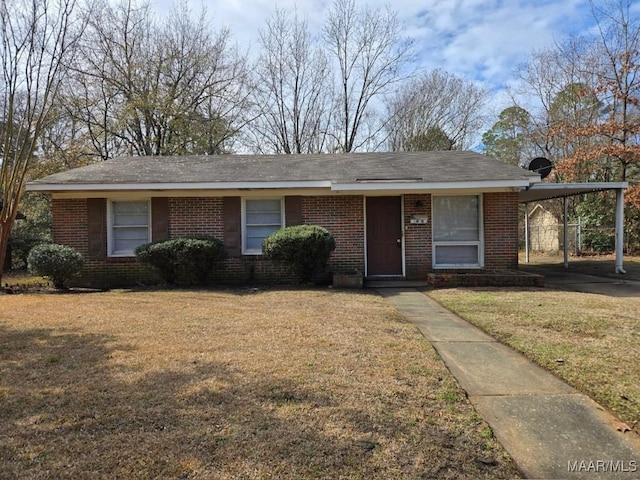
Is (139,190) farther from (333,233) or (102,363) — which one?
(102,363)

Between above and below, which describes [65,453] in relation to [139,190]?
below

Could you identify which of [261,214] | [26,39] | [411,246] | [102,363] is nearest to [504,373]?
[102,363]

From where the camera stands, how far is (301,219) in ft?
34.5

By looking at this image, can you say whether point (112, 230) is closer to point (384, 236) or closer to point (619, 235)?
point (384, 236)

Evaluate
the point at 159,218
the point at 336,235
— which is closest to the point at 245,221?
the point at 159,218

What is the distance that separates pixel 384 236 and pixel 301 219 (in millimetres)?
2256

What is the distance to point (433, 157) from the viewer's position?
12836 millimetres

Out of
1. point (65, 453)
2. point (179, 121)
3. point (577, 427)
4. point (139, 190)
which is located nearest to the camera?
point (65, 453)

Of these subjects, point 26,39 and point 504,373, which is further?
point 26,39

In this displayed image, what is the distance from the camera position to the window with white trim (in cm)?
1072

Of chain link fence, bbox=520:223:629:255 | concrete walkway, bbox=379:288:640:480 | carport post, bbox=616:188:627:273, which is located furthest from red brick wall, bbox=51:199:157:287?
chain link fence, bbox=520:223:629:255

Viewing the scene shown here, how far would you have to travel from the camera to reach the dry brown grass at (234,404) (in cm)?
229

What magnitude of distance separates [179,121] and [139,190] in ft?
44.0

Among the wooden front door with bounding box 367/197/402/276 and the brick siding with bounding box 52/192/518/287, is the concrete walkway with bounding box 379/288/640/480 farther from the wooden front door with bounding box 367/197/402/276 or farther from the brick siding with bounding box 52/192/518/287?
the wooden front door with bounding box 367/197/402/276
